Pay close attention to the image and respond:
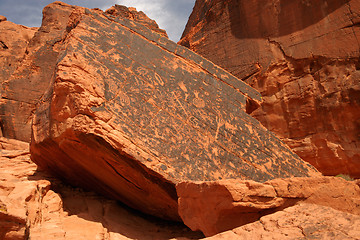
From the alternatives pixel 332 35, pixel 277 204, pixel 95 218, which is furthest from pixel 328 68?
pixel 95 218

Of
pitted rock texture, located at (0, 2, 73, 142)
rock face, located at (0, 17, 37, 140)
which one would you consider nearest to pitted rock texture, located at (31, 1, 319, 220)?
pitted rock texture, located at (0, 2, 73, 142)

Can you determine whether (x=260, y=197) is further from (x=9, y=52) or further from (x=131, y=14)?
(x=9, y=52)

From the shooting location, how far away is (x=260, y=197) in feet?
7.31

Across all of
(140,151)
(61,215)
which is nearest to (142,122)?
(140,151)

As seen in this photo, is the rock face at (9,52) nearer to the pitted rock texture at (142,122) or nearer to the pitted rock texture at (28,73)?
the pitted rock texture at (28,73)

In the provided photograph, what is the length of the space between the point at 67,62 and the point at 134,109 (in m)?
0.78

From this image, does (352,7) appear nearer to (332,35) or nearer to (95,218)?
(332,35)

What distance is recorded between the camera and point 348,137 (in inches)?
208

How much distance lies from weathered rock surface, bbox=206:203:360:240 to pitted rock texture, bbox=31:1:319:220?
1.13m

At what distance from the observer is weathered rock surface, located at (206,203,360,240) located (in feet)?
5.35

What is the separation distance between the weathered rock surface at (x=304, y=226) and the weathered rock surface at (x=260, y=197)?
0.37 feet

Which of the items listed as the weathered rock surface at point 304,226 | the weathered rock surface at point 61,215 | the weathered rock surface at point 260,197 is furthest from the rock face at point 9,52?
the weathered rock surface at point 304,226

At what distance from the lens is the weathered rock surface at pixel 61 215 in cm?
239

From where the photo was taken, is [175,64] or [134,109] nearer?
[134,109]
